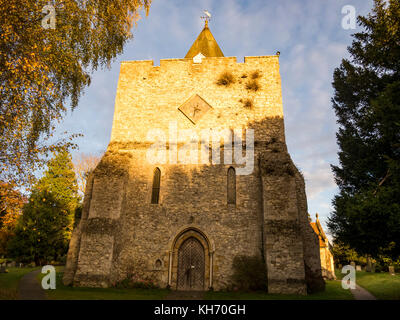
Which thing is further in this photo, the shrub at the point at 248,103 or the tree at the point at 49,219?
the tree at the point at 49,219

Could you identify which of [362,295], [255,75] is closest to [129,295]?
[362,295]

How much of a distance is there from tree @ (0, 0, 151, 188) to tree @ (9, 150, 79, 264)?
15.9 meters

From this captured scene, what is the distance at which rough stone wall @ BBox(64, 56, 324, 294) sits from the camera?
11977 millimetres

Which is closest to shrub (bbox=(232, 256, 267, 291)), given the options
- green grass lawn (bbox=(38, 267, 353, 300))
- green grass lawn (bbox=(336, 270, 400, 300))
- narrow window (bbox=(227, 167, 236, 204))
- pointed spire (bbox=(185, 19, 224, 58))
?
green grass lawn (bbox=(38, 267, 353, 300))

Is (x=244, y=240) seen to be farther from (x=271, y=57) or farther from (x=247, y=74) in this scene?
(x=271, y=57)

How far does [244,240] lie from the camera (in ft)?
41.3

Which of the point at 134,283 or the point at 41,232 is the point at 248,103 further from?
the point at 41,232

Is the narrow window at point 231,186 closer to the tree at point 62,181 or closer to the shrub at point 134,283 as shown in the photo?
the shrub at point 134,283

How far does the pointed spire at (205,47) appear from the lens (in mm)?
18297

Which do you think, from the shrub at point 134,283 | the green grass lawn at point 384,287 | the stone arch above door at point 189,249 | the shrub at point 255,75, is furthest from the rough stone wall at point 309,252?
the shrub at point 134,283

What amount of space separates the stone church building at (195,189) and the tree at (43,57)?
497cm

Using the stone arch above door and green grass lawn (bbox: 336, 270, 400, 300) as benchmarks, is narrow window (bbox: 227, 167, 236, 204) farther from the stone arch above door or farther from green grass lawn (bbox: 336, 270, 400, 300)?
green grass lawn (bbox: 336, 270, 400, 300)

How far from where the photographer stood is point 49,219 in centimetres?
2519

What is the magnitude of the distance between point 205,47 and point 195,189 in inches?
413
